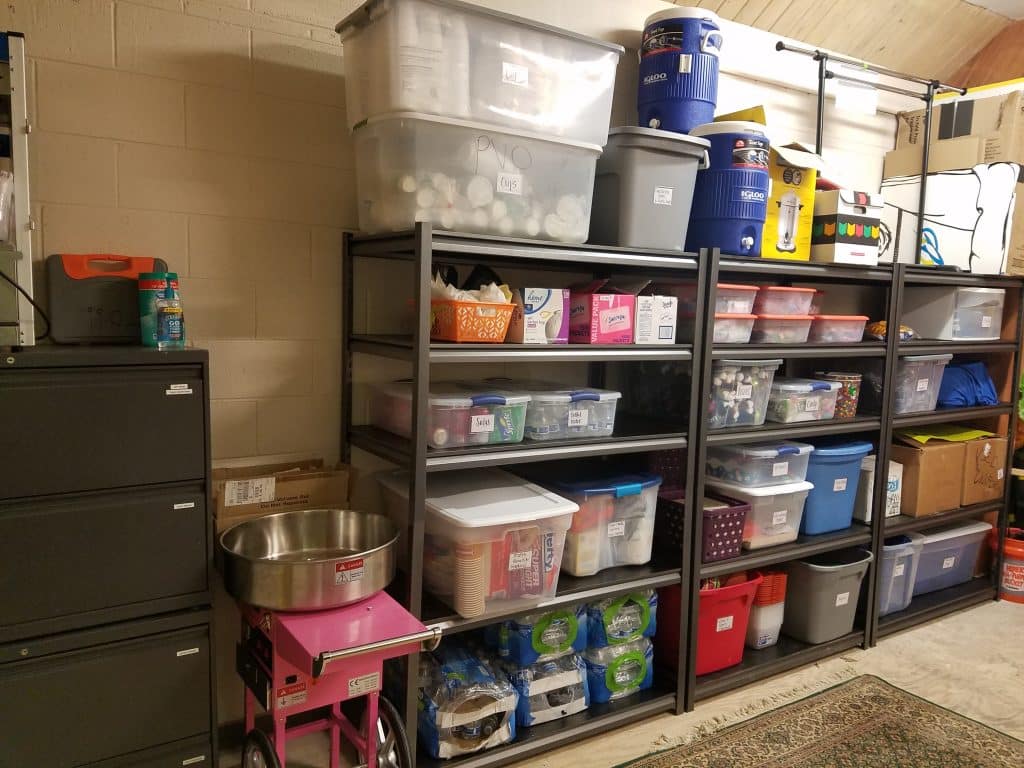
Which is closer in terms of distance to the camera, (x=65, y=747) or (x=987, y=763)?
(x=65, y=747)

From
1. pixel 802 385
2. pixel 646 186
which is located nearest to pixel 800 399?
pixel 802 385

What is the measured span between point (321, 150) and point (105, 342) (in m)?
0.91

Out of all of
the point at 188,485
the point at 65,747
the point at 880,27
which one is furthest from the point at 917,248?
the point at 65,747

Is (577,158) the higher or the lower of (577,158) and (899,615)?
the higher

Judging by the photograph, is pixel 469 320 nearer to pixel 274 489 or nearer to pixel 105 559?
pixel 274 489

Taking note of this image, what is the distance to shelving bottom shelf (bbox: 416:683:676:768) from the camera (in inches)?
92.1

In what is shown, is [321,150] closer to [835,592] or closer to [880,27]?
[835,592]

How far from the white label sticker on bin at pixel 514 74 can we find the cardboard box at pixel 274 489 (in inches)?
51.9

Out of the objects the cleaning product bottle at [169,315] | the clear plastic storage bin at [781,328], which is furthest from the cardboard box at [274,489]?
the clear plastic storage bin at [781,328]

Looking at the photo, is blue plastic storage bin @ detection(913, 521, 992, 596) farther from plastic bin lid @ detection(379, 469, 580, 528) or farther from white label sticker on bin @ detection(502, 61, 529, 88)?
white label sticker on bin @ detection(502, 61, 529, 88)

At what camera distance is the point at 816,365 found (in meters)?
3.71

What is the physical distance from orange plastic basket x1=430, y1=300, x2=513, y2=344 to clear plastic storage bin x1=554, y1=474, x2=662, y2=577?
0.67 metres

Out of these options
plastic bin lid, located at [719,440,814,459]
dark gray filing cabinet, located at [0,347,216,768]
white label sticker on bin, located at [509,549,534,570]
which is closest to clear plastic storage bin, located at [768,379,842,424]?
plastic bin lid, located at [719,440,814,459]

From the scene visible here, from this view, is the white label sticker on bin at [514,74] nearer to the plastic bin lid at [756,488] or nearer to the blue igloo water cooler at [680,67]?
the blue igloo water cooler at [680,67]
